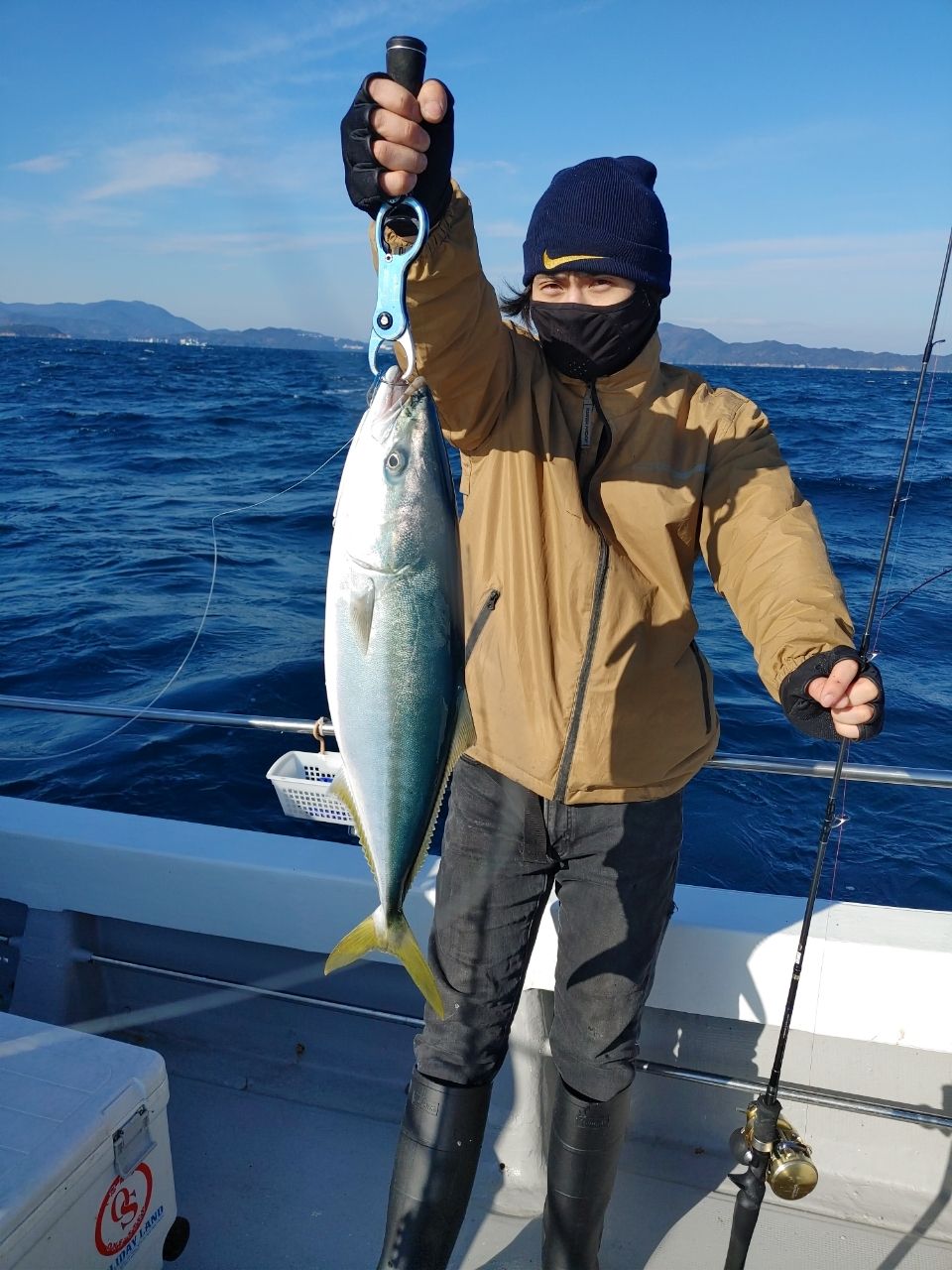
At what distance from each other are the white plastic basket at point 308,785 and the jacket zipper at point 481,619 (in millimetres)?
1610

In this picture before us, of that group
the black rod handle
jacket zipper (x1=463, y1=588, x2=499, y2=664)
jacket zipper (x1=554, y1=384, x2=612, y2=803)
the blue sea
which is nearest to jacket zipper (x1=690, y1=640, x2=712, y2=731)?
jacket zipper (x1=554, y1=384, x2=612, y2=803)

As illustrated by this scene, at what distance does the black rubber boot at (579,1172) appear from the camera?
2238 millimetres

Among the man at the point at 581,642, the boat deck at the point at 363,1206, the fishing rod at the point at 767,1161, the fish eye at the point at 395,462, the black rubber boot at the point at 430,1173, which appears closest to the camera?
the fish eye at the point at 395,462

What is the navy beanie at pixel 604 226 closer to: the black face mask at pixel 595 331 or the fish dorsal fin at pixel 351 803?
the black face mask at pixel 595 331

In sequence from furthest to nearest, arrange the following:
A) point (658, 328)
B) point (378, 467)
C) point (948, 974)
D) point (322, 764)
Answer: point (322, 764) < point (948, 974) < point (658, 328) < point (378, 467)

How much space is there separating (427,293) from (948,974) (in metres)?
2.35

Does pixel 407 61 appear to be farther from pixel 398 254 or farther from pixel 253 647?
pixel 253 647

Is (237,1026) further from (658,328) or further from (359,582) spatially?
(658,328)

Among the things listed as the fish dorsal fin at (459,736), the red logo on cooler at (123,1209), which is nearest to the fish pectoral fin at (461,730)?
the fish dorsal fin at (459,736)

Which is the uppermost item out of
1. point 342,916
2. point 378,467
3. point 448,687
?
point 378,467

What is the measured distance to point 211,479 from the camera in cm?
1656

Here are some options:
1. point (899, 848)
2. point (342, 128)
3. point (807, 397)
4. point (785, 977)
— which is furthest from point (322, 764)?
point (807, 397)

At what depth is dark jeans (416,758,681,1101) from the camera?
2168 mm

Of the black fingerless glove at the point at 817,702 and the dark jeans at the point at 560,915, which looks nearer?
the black fingerless glove at the point at 817,702
